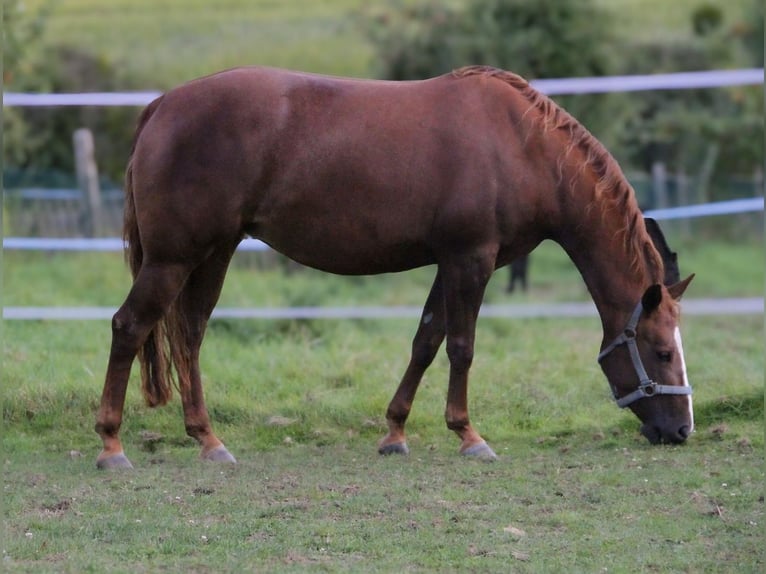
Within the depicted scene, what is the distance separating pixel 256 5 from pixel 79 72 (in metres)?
6.49

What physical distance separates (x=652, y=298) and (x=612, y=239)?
343 millimetres

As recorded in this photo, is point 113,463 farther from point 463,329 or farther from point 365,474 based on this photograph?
point 463,329

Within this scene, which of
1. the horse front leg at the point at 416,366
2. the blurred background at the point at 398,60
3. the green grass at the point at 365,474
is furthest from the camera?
the blurred background at the point at 398,60

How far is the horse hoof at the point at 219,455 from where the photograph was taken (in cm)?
517

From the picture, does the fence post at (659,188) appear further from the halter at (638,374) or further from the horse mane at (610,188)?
the halter at (638,374)

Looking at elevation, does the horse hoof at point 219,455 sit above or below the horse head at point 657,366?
below

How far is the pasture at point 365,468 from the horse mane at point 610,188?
3.18 ft

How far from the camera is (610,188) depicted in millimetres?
5125

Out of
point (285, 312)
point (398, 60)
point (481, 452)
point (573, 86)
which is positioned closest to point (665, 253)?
point (481, 452)

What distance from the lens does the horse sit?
194 inches

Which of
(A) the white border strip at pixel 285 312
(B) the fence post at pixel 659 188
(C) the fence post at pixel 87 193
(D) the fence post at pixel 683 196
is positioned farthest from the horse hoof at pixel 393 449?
(D) the fence post at pixel 683 196

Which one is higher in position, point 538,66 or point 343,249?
point 343,249

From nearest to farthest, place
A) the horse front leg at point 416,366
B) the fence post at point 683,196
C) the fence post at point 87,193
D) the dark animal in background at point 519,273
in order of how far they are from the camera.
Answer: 1. the horse front leg at point 416,366
2. the dark animal in background at point 519,273
3. the fence post at point 87,193
4. the fence post at point 683,196

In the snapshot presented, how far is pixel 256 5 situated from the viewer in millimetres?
23062
